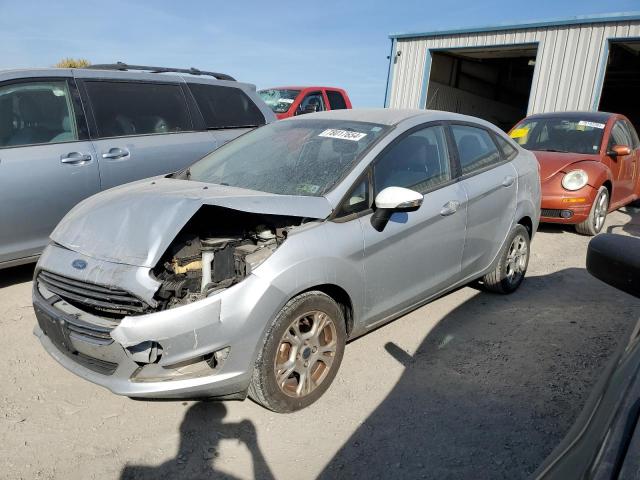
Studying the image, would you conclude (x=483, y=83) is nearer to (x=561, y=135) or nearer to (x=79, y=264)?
(x=561, y=135)

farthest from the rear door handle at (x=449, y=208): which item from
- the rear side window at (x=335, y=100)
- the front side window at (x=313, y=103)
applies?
the rear side window at (x=335, y=100)

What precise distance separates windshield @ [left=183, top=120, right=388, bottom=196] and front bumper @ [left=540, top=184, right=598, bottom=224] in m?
4.08

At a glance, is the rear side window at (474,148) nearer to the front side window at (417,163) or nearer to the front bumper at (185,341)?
the front side window at (417,163)

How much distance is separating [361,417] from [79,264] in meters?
1.71

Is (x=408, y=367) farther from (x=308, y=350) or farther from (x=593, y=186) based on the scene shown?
(x=593, y=186)

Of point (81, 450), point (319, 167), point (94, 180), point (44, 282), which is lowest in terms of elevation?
point (81, 450)

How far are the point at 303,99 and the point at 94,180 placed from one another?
665cm

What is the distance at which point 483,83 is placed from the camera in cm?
2252

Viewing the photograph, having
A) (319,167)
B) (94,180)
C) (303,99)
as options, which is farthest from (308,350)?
(303,99)

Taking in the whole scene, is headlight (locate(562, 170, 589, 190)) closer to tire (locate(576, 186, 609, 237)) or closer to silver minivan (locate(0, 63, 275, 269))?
tire (locate(576, 186, 609, 237))

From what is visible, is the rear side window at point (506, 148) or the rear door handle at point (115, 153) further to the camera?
the rear door handle at point (115, 153)

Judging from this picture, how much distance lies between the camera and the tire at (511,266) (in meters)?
4.26

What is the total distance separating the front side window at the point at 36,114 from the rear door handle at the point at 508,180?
12.1 feet

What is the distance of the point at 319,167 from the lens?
10.3ft
